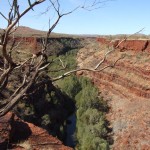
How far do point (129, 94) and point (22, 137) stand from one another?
21.2m

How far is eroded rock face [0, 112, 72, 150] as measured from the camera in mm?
12117

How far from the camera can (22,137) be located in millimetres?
12648

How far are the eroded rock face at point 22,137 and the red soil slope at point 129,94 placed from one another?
1089cm

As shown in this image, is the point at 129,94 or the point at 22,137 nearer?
the point at 22,137

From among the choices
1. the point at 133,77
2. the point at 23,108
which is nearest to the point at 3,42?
the point at 23,108

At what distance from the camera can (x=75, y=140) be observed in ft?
81.6

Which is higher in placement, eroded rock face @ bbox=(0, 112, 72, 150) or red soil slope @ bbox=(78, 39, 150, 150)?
eroded rock face @ bbox=(0, 112, 72, 150)

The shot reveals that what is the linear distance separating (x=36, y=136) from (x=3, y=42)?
6.76 meters

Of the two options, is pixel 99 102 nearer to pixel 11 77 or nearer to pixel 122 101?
pixel 122 101

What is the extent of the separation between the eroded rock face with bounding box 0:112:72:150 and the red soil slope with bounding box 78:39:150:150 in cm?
1089

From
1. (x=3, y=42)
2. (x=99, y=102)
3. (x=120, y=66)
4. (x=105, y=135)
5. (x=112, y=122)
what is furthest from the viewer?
(x=120, y=66)

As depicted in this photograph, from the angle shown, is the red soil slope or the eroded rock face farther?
the red soil slope

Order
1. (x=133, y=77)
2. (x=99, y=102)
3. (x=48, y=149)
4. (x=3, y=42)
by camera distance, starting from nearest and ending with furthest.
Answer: (x=3, y=42), (x=48, y=149), (x=99, y=102), (x=133, y=77)

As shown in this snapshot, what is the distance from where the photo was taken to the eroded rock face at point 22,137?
39.8ft
